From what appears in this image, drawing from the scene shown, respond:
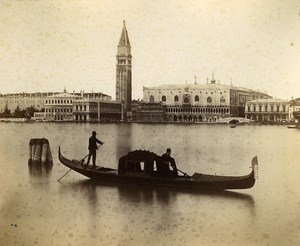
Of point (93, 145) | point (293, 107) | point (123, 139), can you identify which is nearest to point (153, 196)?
point (123, 139)

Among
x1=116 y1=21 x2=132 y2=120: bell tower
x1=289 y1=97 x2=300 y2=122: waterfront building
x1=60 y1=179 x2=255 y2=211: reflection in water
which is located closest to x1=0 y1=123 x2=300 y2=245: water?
x1=60 y1=179 x2=255 y2=211: reflection in water

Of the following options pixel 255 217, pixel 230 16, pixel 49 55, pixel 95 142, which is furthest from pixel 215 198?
pixel 49 55

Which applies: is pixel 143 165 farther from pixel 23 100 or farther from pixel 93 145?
pixel 23 100

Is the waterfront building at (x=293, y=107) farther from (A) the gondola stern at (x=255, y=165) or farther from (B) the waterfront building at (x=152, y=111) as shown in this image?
(B) the waterfront building at (x=152, y=111)

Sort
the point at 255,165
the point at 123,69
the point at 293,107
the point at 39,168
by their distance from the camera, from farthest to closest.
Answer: the point at 39,168
the point at 123,69
the point at 293,107
the point at 255,165

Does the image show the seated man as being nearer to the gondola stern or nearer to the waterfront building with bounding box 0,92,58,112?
the gondola stern

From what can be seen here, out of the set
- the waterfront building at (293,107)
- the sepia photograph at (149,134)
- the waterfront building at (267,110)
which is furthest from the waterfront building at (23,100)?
the waterfront building at (293,107)

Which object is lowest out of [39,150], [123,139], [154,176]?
[154,176]
